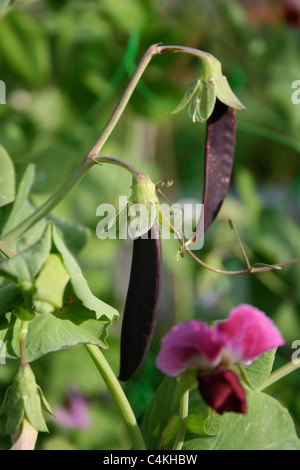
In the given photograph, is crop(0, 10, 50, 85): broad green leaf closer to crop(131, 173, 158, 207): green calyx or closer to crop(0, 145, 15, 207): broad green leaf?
crop(0, 145, 15, 207): broad green leaf

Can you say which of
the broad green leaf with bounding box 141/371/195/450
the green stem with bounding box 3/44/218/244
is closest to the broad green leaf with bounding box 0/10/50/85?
the green stem with bounding box 3/44/218/244

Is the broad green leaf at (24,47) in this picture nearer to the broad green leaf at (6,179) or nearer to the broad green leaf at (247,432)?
the broad green leaf at (6,179)

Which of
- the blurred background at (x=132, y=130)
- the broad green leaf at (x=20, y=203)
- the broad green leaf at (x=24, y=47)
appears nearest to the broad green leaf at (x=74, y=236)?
the broad green leaf at (x=20, y=203)

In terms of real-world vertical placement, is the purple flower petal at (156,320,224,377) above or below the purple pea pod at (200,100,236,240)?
below

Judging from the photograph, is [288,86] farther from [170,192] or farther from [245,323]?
[245,323]

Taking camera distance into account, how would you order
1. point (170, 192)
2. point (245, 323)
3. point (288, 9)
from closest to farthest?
point (245, 323)
point (288, 9)
point (170, 192)

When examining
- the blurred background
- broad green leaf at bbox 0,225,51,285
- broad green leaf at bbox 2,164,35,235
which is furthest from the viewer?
the blurred background

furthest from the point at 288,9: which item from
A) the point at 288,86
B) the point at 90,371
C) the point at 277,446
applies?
the point at 277,446
